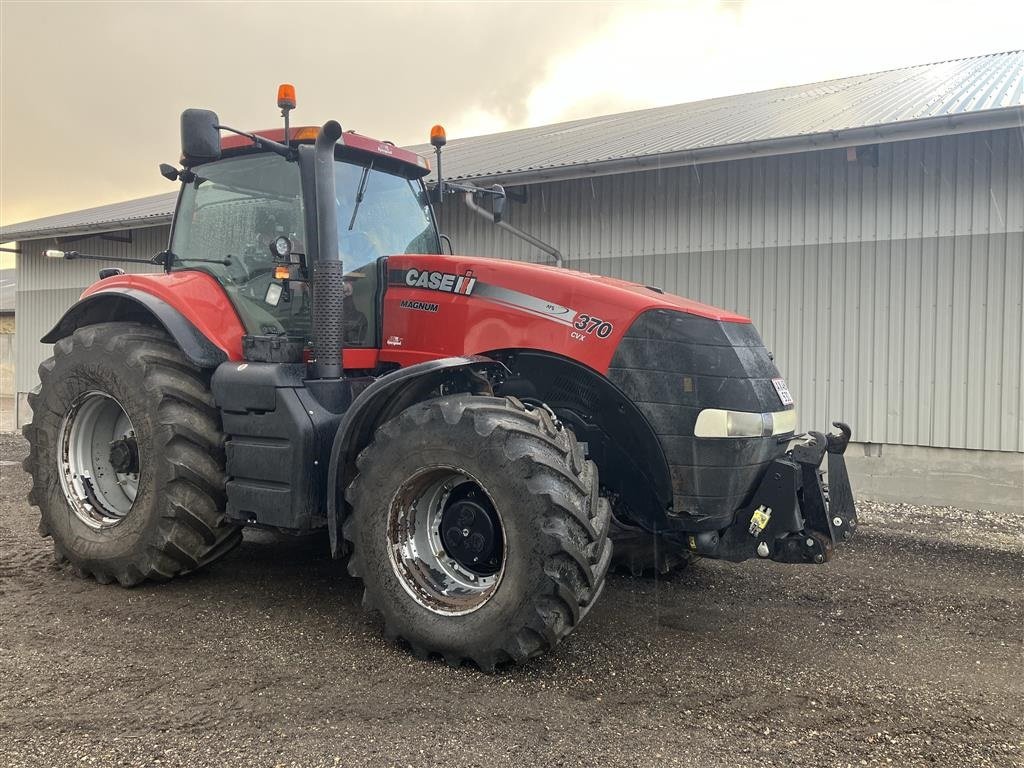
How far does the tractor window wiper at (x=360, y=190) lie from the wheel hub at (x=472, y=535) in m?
1.70

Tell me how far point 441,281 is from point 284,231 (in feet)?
3.24

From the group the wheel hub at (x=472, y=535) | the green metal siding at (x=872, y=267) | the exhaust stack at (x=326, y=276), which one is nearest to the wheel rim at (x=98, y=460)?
the exhaust stack at (x=326, y=276)

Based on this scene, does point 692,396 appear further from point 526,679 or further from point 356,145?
point 356,145

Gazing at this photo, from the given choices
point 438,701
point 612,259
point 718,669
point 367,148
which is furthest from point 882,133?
point 438,701

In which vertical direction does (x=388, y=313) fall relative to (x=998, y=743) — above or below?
above

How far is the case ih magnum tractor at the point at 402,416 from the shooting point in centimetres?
343

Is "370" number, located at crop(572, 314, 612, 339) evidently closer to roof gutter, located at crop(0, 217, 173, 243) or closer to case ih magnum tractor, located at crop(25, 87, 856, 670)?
case ih magnum tractor, located at crop(25, 87, 856, 670)

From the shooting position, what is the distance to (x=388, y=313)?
432 cm

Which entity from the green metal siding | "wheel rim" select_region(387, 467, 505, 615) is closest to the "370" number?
"wheel rim" select_region(387, 467, 505, 615)

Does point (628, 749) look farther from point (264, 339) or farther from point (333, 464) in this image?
point (264, 339)

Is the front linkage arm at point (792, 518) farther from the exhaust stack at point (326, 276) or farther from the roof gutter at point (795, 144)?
the roof gutter at point (795, 144)

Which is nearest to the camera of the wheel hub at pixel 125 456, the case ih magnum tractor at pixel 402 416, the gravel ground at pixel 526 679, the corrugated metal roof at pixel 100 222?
the gravel ground at pixel 526 679

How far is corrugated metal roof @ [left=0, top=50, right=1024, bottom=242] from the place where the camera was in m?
7.42

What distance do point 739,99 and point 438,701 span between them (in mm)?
12029
